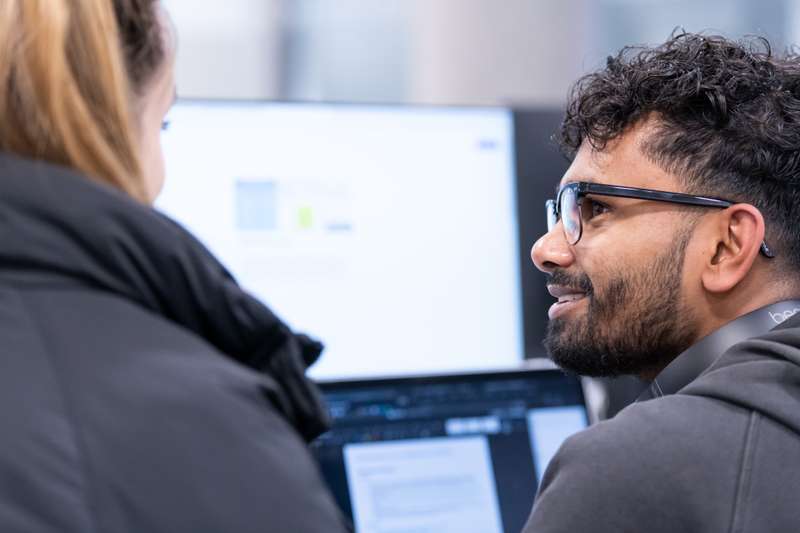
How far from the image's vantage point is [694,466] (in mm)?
1169

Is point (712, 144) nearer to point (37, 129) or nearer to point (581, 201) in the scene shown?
point (581, 201)

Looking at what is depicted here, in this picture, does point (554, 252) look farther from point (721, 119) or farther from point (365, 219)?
point (365, 219)

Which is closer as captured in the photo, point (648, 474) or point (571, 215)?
point (648, 474)

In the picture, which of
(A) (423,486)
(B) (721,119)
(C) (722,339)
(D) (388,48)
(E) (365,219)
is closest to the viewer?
(C) (722,339)

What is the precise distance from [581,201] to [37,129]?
969 mm

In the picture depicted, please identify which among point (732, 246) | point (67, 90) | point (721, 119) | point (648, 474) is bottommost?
point (648, 474)

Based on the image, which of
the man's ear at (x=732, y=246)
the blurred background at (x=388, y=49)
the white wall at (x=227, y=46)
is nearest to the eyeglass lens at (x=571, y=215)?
the man's ear at (x=732, y=246)

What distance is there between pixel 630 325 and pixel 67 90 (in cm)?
96

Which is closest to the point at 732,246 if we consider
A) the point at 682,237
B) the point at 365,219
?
the point at 682,237

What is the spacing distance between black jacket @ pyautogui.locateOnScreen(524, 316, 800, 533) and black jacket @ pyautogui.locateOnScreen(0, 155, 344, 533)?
18.8 inches

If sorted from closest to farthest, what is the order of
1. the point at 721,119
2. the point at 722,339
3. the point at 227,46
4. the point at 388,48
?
the point at 722,339 < the point at 721,119 < the point at 227,46 < the point at 388,48

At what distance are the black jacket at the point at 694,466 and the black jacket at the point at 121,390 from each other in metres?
0.48

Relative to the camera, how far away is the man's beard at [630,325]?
1.50m

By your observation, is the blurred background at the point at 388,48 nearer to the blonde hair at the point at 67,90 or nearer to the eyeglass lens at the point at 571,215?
the eyeglass lens at the point at 571,215
